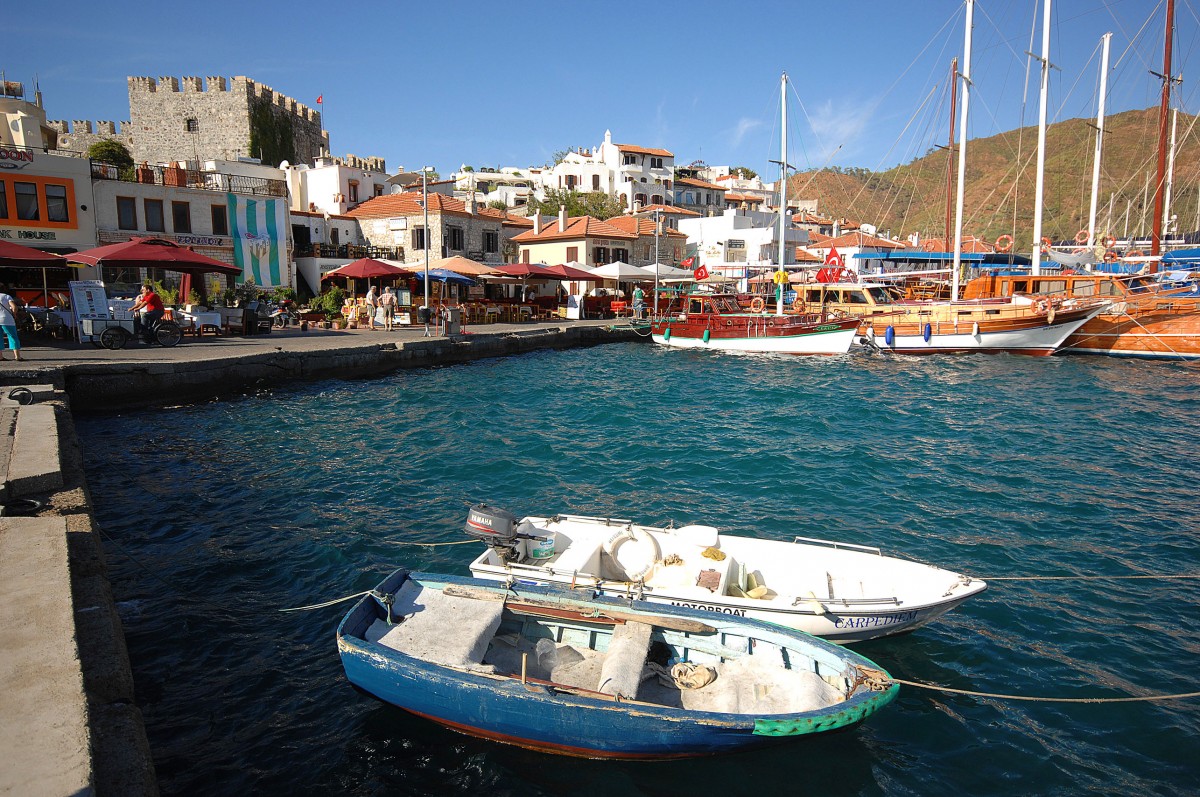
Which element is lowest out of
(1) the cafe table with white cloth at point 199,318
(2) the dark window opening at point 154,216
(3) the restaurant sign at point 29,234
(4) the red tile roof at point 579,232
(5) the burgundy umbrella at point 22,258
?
(1) the cafe table with white cloth at point 199,318

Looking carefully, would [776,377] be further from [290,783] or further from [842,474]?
[290,783]

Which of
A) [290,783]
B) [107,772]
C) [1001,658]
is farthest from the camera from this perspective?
[1001,658]

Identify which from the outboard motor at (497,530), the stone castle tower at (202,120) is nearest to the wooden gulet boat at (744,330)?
the outboard motor at (497,530)

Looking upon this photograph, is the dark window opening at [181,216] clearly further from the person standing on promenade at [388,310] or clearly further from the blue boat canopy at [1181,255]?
the blue boat canopy at [1181,255]

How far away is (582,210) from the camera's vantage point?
200ft

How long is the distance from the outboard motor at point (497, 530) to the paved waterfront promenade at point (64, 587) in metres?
3.14

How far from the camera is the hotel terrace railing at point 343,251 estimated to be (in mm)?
36938

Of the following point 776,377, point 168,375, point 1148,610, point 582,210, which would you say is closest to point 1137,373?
point 776,377

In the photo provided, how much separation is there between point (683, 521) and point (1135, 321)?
26.7 meters

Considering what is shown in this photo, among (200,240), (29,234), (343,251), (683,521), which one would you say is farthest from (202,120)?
(683,521)

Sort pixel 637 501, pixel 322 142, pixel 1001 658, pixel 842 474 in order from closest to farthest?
1. pixel 1001 658
2. pixel 637 501
3. pixel 842 474
4. pixel 322 142

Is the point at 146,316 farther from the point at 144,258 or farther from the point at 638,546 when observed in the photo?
the point at 638,546

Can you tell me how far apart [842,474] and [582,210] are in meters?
52.0

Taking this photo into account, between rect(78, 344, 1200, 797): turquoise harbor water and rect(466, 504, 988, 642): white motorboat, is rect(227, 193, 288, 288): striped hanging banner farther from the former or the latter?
rect(466, 504, 988, 642): white motorboat
